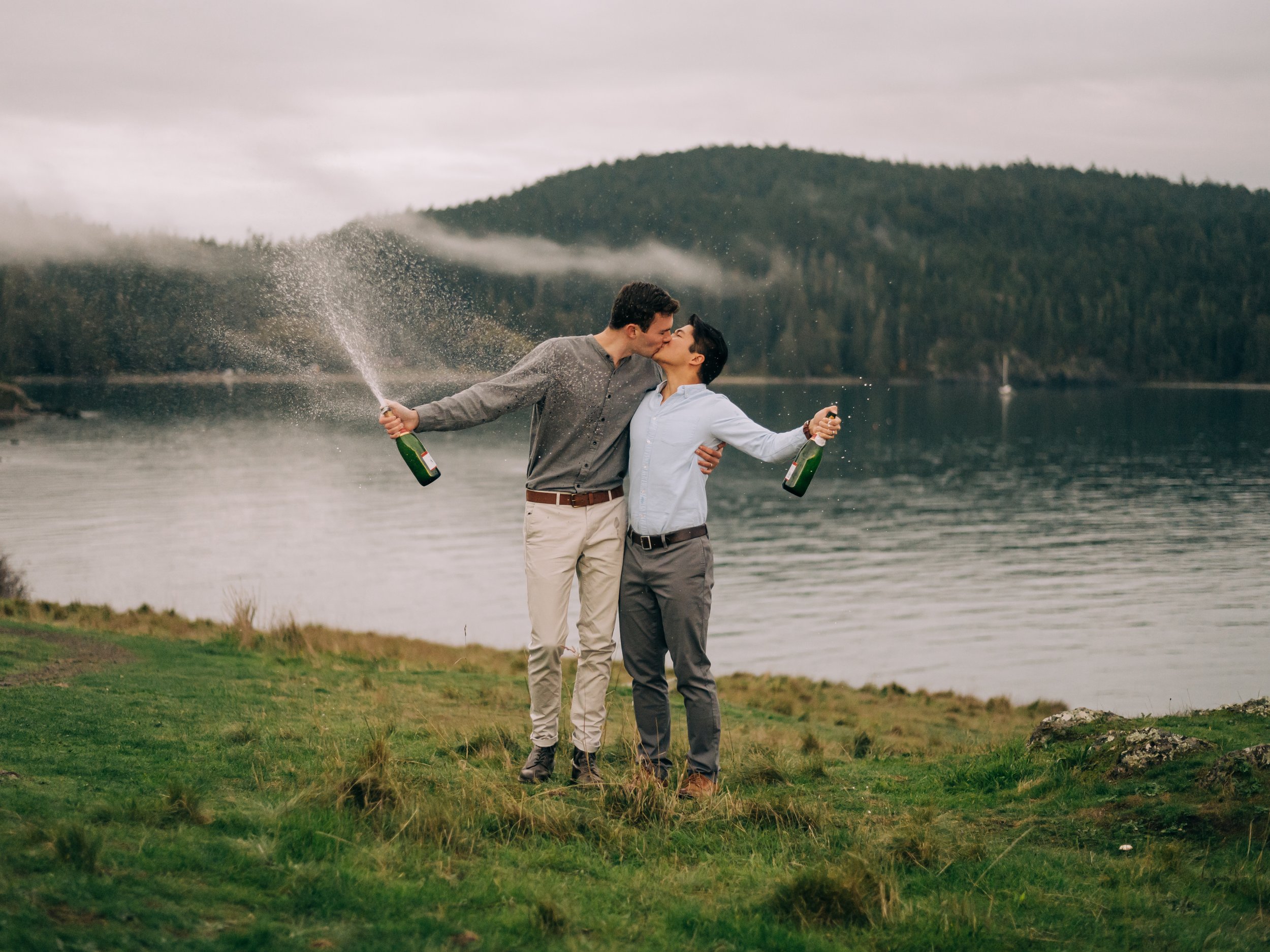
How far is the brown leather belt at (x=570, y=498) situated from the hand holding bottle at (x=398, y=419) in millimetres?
772

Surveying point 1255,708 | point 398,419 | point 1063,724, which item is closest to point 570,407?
point 398,419

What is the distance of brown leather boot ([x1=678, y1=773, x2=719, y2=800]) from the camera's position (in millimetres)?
5922

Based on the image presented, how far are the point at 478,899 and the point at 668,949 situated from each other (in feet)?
2.64

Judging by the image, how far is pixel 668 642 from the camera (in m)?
6.18

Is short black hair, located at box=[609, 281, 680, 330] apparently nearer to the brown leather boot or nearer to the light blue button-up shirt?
the light blue button-up shirt

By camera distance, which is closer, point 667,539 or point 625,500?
point 667,539

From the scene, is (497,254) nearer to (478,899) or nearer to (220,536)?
(220,536)

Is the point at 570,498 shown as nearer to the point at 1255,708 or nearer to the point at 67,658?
the point at 1255,708

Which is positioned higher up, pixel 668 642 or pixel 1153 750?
pixel 668 642

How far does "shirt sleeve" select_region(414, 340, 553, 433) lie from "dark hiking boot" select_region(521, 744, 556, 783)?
1973 millimetres

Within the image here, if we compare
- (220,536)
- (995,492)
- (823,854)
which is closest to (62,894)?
(823,854)

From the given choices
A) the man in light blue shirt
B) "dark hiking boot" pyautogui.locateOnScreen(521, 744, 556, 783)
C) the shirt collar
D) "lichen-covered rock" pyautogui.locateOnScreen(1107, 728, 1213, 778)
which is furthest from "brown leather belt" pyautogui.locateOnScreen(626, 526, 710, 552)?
"lichen-covered rock" pyautogui.locateOnScreen(1107, 728, 1213, 778)

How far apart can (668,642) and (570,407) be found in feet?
4.85

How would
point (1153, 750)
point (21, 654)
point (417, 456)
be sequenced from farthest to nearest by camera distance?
point (21, 654) → point (1153, 750) → point (417, 456)
